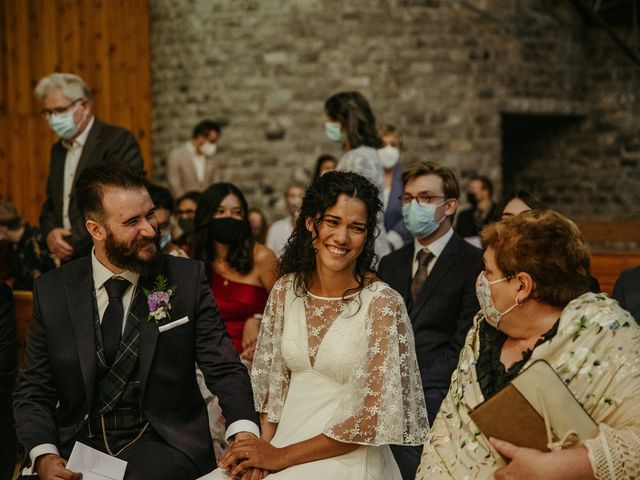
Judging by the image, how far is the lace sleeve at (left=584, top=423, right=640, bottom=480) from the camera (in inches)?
81.7

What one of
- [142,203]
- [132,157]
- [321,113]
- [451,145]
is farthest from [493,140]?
[142,203]

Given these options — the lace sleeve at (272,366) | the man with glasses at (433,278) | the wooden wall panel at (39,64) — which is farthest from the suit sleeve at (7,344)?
the wooden wall panel at (39,64)

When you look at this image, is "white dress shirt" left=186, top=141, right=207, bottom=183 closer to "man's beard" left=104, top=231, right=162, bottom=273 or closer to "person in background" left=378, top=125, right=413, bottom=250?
"person in background" left=378, top=125, right=413, bottom=250

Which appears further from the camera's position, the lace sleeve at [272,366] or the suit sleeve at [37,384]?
the lace sleeve at [272,366]

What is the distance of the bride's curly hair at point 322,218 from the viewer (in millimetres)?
2914

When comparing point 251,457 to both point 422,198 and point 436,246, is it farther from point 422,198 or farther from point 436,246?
point 422,198

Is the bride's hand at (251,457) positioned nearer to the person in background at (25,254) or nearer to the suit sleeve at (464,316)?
the suit sleeve at (464,316)

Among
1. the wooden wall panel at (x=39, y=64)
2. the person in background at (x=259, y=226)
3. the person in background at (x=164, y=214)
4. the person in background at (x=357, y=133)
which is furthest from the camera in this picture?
the wooden wall panel at (x=39, y=64)

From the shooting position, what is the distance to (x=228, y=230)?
4305 millimetres

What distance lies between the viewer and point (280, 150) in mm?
9633

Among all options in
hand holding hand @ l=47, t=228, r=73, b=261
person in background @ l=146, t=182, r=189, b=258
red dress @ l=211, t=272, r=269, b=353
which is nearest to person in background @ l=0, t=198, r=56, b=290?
hand holding hand @ l=47, t=228, r=73, b=261

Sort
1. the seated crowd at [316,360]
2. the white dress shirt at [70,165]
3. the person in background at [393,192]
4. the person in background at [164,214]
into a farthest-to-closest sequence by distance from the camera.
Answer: the person in background at [393,192] → the white dress shirt at [70,165] → the person in background at [164,214] → the seated crowd at [316,360]

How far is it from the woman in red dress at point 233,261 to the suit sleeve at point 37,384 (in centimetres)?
142

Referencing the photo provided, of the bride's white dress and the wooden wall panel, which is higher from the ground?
the wooden wall panel
